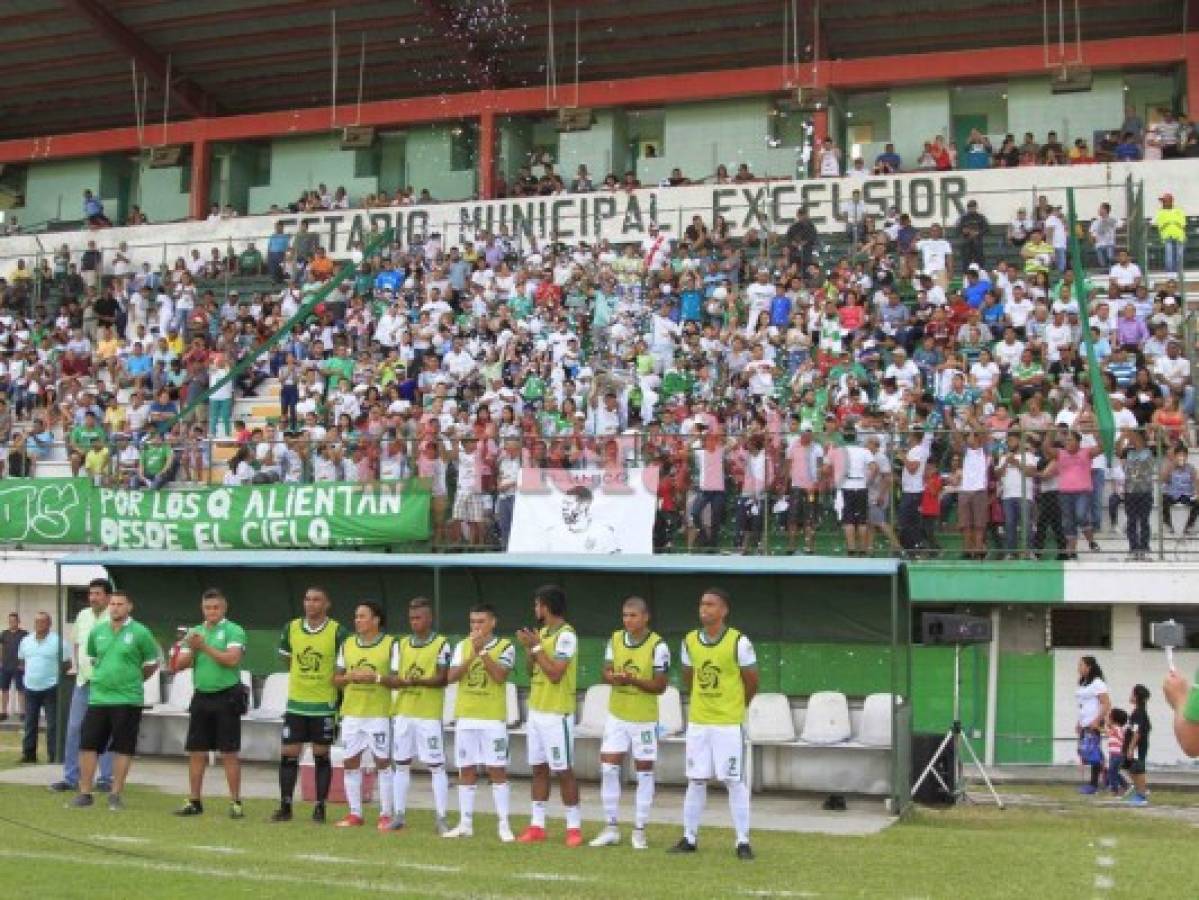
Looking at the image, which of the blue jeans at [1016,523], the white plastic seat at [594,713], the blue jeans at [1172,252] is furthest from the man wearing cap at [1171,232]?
the white plastic seat at [594,713]

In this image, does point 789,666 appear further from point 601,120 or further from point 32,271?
point 32,271

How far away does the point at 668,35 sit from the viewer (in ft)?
120

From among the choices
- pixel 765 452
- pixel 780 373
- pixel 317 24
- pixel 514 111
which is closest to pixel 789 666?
pixel 765 452

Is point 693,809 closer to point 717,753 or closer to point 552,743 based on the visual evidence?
point 717,753

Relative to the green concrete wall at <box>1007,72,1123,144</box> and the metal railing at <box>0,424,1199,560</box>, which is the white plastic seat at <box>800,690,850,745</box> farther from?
the green concrete wall at <box>1007,72,1123,144</box>

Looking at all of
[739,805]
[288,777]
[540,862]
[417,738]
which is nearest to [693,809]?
[739,805]

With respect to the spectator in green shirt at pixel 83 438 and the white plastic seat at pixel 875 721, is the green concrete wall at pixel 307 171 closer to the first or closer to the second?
the spectator in green shirt at pixel 83 438

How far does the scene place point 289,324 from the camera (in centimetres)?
3009

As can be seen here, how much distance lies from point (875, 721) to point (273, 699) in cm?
687

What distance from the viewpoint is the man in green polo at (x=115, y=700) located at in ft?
45.4

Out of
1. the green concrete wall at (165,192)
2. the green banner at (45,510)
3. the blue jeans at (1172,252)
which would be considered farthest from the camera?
the green concrete wall at (165,192)

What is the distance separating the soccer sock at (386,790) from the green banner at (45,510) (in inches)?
436

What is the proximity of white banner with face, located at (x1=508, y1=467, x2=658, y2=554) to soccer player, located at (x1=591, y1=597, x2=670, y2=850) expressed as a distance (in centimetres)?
674

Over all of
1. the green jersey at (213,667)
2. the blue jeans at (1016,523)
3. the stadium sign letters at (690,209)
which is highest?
the stadium sign letters at (690,209)
